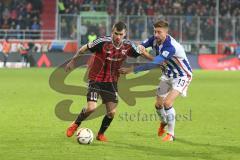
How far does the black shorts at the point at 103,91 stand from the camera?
10.7 m

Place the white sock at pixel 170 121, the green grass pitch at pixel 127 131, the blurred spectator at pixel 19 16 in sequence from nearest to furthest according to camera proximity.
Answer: the green grass pitch at pixel 127 131 → the white sock at pixel 170 121 → the blurred spectator at pixel 19 16

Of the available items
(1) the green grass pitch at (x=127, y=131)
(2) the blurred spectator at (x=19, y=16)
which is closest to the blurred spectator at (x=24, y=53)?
(2) the blurred spectator at (x=19, y=16)

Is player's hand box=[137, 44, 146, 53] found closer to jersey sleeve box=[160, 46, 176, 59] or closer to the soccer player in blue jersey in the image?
the soccer player in blue jersey

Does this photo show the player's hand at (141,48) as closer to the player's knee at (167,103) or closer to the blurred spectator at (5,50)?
the player's knee at (167,103)

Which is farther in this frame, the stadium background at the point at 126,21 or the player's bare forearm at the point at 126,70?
the stadium background at the point at 126,21

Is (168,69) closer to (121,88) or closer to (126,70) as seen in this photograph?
(126,70)

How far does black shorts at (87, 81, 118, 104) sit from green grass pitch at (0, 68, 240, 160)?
0.73m

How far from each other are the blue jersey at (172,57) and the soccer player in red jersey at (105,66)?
1.04 feet

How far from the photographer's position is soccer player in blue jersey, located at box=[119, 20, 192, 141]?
10.9 metres

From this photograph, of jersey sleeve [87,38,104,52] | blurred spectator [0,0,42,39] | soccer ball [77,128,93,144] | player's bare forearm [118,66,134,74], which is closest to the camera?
soccer ball [77,128,93,144]

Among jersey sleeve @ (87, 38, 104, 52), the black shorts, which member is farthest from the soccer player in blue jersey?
jersey sleeve @ (87, 38, 104, 52)

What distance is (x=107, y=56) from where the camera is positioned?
10.6 m

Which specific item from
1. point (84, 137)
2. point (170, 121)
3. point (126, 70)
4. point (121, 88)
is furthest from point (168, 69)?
point (121, 88)

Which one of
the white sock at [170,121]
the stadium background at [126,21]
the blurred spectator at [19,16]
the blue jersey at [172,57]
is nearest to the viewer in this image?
the blue jersey at [172,57]
